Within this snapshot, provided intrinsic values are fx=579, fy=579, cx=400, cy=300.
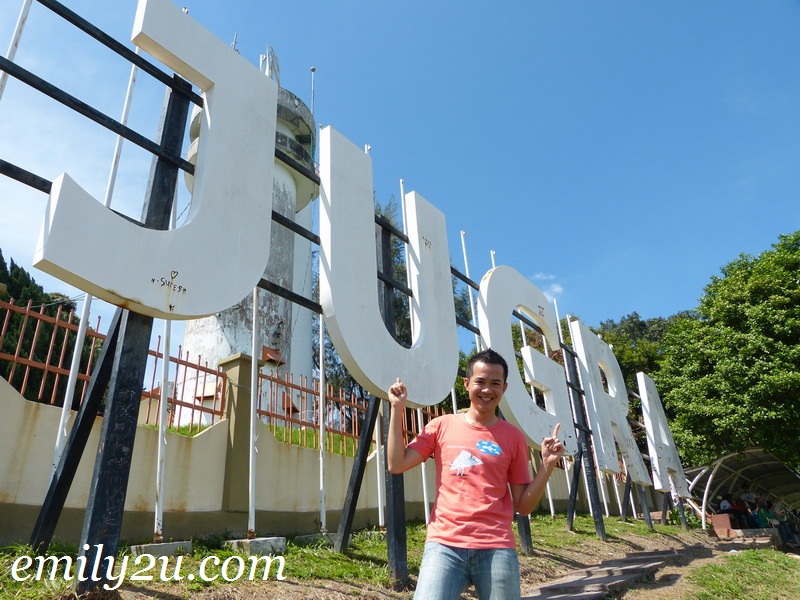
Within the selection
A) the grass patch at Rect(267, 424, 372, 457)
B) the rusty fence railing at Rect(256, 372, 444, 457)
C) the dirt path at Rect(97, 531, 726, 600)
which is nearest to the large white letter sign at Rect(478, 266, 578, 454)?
the dirt path at Rect(97, 531, 726, 600)

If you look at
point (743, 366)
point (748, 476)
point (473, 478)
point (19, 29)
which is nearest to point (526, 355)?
point (473, 478)

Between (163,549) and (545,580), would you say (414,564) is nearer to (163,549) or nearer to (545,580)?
(545,580)

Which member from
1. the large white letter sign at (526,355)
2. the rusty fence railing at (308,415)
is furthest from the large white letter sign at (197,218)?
the large white letter sign at (526,355)

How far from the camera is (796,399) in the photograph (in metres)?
13.0

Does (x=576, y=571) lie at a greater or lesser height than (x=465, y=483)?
lesser

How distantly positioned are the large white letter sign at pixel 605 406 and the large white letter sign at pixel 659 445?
1235mm

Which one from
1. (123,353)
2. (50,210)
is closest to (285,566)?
(123,353)

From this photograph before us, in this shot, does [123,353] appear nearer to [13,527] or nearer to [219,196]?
[219,196]

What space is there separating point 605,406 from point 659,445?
3386 mm

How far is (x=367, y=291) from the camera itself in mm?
5531

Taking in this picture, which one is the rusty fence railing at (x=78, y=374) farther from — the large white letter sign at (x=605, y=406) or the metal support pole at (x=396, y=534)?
the large white letter sign at (x=605, y=406)

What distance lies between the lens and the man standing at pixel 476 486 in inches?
91.6

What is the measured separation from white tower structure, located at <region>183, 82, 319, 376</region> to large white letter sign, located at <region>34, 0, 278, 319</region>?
307 inches

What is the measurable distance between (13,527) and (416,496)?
5.54 metres
